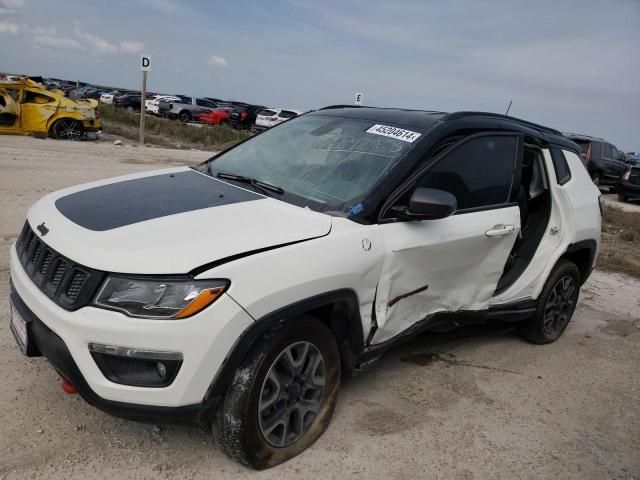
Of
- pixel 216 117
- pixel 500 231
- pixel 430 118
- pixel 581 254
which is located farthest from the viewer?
pixel 216 117

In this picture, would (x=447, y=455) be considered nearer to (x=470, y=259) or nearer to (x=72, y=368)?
(x=470, y=259)

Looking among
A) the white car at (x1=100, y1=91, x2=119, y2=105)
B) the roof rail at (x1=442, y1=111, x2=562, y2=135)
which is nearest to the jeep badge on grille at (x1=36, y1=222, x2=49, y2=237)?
the roof rail at (x1=442, y1=111, x2=562, y2=135)

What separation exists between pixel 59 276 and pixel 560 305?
3988 mm

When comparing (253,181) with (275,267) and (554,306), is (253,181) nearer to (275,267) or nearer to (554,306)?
(275,267)

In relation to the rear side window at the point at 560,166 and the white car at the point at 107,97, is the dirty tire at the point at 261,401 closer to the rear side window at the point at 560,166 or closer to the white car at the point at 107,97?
the rear side window at the point at 560,166

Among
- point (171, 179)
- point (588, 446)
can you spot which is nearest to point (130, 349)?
point (171, 179)

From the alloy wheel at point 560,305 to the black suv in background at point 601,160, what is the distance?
15.2 m

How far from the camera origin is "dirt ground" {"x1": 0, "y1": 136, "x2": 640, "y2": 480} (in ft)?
8.95

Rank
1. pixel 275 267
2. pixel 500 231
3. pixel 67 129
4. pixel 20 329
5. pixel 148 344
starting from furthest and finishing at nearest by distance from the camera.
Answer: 1. pixel 67 129
2. pixel 500 231
3. pixel 20 329
4. pixel 275 267
5. pixel 148 344

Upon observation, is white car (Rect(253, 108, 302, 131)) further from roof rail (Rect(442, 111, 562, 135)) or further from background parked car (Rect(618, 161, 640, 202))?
roof rail (Rect(442, 111, 562, 135))

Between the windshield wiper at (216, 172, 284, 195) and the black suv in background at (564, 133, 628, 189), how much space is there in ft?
57.2

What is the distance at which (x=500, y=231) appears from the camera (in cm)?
375

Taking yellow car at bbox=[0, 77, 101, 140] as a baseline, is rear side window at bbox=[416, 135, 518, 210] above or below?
above

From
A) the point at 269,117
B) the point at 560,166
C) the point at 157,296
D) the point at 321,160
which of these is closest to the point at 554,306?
the point at 560,166
